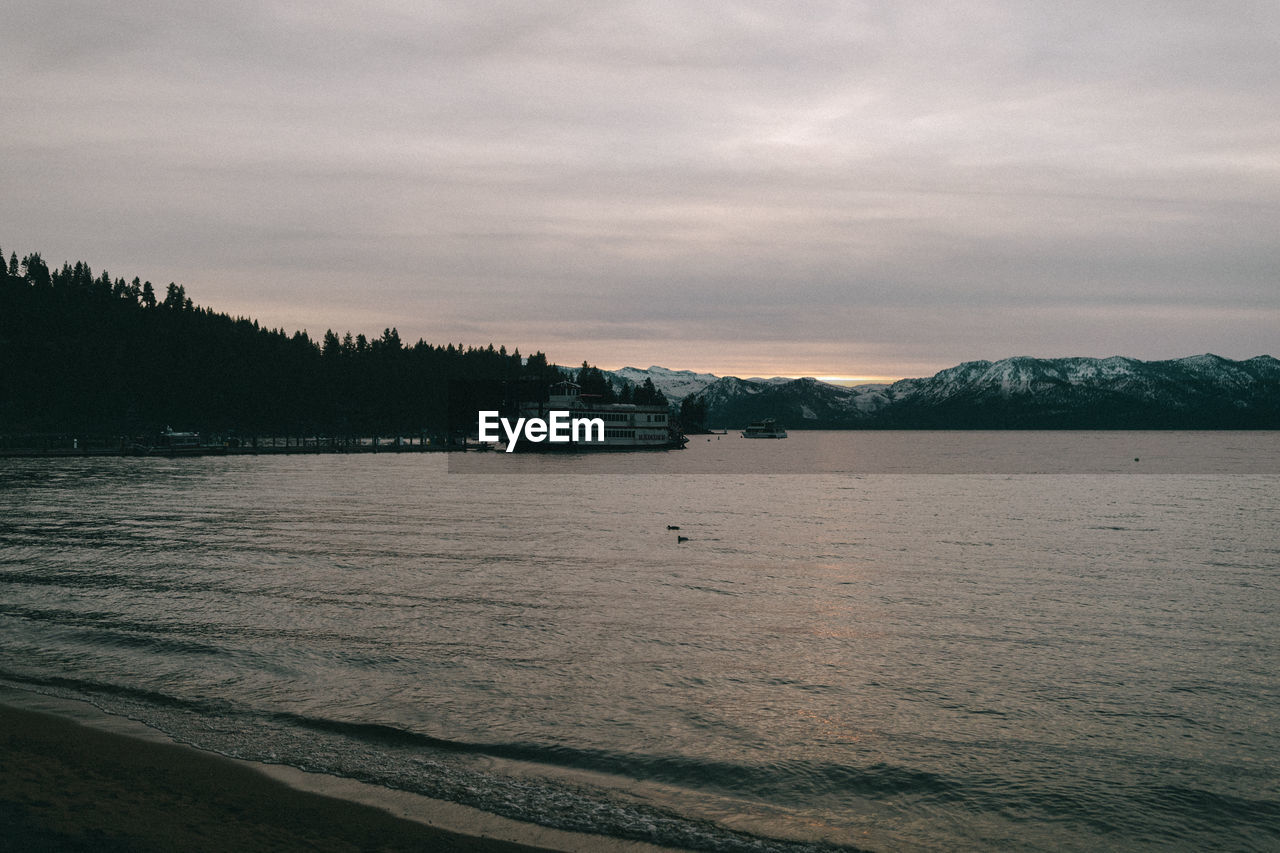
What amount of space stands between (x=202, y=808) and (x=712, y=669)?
9.78m

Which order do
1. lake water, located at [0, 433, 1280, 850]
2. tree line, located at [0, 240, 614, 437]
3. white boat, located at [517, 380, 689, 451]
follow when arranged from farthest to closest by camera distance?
white boat, located at [517, 380, 689, 451], tree line, located at [0, 240, 614, 437], lake water, located at [0, 433, 1280, 850]

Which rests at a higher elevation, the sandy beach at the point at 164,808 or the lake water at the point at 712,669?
the sandy beach at the point at 164,808

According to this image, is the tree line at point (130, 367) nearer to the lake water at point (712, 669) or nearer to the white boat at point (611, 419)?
the white boat at point (611, 419)

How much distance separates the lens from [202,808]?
9.84 m

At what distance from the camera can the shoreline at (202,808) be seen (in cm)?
897

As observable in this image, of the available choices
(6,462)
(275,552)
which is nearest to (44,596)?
(275,552)

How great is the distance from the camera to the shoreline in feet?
29.4

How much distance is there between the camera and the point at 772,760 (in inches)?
478

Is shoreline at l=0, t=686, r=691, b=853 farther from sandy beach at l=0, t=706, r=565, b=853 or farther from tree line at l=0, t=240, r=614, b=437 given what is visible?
tree line at l=0, t=240, r=614, b=437

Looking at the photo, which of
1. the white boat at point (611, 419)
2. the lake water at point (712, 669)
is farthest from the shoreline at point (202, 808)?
the white boat at point (611, 419)

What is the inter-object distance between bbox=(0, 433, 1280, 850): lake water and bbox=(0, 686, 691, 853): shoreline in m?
0.52

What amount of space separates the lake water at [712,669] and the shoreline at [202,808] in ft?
1.71

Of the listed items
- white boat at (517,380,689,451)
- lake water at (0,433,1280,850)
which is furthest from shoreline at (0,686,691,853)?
white boat at (517,380,689,451)

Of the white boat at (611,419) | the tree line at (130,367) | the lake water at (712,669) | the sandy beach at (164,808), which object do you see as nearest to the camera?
the sandy beach at (164,808)
